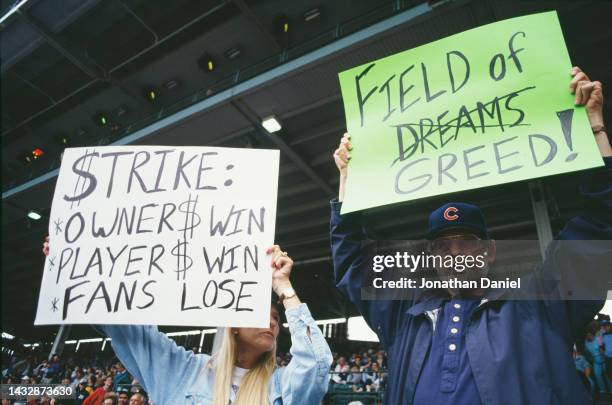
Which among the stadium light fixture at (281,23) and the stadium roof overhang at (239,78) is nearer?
the stadium roof overhang at (239,78)

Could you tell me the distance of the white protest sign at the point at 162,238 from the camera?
1.46 m

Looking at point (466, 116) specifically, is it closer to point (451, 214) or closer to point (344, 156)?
point (451, 214)

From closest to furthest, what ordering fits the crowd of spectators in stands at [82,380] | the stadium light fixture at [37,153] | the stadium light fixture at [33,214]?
the crowd of spectators in stands at [82,380] < the stadium light fixture at [33,214] < the stadium light fixture at [37,153]

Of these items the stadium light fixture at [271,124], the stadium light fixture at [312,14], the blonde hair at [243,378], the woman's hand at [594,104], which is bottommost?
the blonde hair at [243,378]

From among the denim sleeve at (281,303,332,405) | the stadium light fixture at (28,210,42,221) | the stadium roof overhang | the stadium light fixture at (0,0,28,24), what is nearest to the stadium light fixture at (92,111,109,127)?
the stadium roof overhang

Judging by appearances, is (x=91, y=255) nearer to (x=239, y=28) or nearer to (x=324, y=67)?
(x=324, y=67)

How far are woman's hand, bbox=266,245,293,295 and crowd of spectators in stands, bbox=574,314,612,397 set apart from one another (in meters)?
6.68

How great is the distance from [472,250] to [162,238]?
47.8 inches

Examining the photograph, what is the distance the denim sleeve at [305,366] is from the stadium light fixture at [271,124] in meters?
6.50

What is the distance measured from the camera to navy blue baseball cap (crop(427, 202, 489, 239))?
5.10ft

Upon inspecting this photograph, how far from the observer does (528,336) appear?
4.19ft

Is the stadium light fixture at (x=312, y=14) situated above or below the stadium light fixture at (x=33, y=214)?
above

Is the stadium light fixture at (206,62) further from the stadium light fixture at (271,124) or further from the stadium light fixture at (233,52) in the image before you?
the stadium light fixture at (271,124)

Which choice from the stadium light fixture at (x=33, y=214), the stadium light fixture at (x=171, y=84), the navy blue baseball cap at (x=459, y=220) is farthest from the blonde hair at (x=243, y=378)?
the stadium light fixture at (x=33, y=214)
